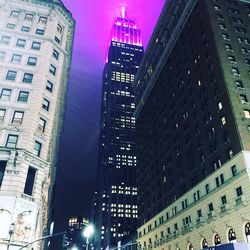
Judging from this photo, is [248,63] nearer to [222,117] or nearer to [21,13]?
[222,117]

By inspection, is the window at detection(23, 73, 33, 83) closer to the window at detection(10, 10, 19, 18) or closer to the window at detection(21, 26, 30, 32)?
the window at detection(21, 26, 30, 32)

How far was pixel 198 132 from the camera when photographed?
59.6m

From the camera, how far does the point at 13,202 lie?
28.6 m

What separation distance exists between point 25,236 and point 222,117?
3737 cm

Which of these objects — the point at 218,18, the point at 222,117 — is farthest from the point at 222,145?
the point at 218,18

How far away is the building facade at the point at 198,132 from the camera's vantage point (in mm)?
46438

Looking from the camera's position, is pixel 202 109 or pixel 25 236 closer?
pixel 25 236

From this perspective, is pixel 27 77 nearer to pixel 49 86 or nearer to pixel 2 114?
pixel 49 86

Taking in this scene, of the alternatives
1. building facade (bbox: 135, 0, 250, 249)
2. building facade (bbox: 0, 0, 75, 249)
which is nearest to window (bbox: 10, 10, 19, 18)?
building facade (bbox: 0, 0, 75, 249)

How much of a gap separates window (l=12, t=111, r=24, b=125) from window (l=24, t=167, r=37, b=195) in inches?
238

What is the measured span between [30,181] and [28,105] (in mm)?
9646

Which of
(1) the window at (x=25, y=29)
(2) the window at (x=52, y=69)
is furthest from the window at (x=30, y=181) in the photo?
(1) the window at (x=25, y=29)

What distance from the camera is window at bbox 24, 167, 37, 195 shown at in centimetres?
3122

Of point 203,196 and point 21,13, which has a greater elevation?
point 21,13
